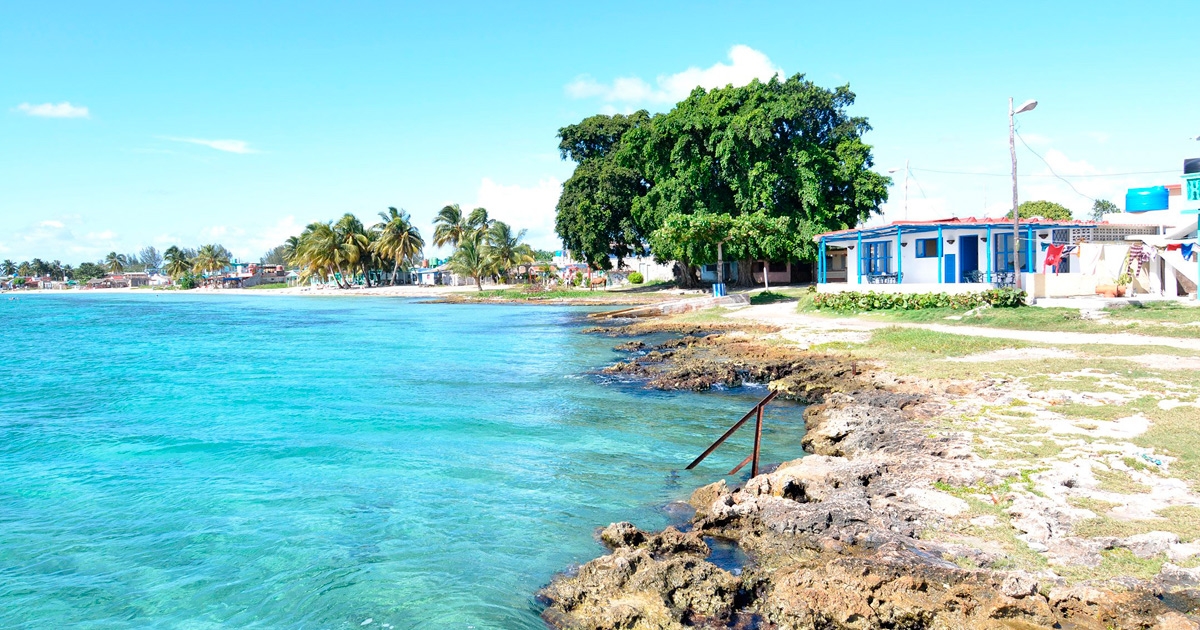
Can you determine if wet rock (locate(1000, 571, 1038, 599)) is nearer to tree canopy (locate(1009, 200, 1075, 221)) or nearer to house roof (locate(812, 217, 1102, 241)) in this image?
house roof (locate(812, 217, 1102, 241))

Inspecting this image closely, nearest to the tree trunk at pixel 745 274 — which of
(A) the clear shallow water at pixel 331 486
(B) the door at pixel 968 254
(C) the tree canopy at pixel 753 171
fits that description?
(C) the tree canopy at pixel 753 171

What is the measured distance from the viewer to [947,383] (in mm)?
14148

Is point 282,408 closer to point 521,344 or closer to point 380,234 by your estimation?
point 521,344

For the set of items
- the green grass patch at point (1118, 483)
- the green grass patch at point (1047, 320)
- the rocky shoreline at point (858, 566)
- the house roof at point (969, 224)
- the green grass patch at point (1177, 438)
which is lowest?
the rocky shoreline at point (858, 566)

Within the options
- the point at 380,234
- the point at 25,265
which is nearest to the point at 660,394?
the point at 380,234

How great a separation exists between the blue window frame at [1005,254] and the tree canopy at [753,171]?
13123 mm

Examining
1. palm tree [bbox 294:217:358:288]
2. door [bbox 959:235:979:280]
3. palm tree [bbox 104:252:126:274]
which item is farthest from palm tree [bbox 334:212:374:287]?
palm tree [bbox 104:252:126:274]

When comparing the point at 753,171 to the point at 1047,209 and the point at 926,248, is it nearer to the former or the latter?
the point at 926,248

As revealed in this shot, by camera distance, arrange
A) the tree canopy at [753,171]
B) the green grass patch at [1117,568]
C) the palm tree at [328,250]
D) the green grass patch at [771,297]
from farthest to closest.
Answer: the palm tree at [328,250] < the tree canopy at [753,171] < the green grass patch at [771,297] < the green grass patch at [1117,568]

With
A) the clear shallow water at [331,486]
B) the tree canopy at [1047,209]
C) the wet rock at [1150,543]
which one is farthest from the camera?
the tree canopy at [1047,209]

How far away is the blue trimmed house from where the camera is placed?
29.0 metres

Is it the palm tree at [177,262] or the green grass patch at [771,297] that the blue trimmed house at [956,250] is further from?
the palm tree at [177,262]

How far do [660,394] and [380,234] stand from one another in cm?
8411

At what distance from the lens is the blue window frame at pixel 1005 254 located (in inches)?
1213
